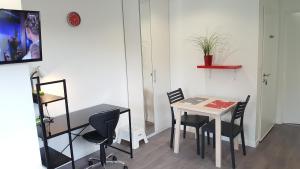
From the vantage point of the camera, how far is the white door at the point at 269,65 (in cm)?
378

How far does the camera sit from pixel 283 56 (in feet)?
14.5

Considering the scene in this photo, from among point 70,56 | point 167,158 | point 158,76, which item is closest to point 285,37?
point 158,76

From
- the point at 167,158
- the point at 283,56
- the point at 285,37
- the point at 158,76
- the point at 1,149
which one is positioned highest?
the point at 285,37

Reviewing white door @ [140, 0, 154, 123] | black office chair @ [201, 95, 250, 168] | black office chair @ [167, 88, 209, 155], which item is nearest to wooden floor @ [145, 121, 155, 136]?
white door @ [140, 0, 154, 123]

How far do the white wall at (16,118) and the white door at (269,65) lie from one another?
3.31 meters

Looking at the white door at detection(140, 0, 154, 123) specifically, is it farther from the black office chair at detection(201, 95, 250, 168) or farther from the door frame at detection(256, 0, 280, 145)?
the door frame at detection(256, 0, 280, 145)

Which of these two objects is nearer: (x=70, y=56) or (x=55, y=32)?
(x=55, y=32)

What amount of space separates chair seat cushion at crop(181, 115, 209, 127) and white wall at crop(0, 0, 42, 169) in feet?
6.99

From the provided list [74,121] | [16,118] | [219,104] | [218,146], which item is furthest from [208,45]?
[16,118]

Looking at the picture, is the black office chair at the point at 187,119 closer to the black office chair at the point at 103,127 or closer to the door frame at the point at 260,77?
the door frame at the point at 260,77

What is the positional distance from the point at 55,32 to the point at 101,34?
0.75 m

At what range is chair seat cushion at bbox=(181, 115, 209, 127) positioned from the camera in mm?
3580

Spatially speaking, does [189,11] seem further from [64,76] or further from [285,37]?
[64,76]

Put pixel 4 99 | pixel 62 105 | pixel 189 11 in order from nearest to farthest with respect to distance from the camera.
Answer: pixel 4 99
pixel 62 105
pixel 189 11
